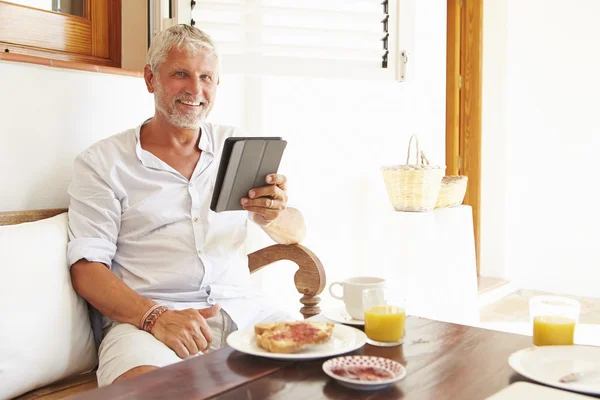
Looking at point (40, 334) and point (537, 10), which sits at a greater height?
point (537, 10)

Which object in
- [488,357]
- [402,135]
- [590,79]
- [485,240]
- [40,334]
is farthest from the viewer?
[485,240]

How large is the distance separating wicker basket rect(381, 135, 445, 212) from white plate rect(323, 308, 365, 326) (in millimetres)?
1547

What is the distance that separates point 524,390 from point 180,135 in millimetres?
1254

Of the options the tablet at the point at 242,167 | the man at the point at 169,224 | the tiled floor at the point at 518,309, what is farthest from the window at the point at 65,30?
the tiled floor at the point at 518,309

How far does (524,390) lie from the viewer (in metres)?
0.93

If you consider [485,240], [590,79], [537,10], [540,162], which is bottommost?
[485,240]

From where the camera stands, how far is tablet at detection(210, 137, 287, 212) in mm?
1529

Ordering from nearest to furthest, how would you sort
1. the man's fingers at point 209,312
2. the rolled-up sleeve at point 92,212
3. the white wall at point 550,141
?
the man's fingers at point 209,312 < the rolled-up sleeve at point 92,212 < the white wall at point 550,141

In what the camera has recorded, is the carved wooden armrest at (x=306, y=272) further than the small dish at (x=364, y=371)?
Yes

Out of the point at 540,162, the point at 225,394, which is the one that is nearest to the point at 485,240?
the point at 540,162

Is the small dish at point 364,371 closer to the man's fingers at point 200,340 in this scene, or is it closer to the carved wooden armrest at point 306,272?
the man's fingers at point 200,340

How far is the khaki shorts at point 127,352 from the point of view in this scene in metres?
1.43

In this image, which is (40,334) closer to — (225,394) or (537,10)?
(225,394)

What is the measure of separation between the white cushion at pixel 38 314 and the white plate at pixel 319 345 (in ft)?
1.77
